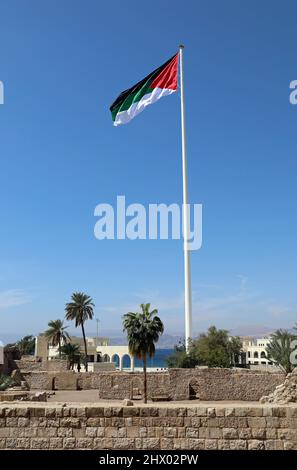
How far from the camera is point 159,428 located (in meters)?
9.41

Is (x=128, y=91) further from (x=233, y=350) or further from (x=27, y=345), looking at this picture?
(x=27, y=345)

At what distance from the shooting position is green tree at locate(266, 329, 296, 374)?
114ft

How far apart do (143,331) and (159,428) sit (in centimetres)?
2173

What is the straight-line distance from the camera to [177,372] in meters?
32.5

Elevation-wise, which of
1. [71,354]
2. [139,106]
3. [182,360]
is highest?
[139,106]

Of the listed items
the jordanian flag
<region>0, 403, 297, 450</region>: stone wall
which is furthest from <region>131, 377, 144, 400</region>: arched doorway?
<region>0, 403, 297, 450</region>: stone wall

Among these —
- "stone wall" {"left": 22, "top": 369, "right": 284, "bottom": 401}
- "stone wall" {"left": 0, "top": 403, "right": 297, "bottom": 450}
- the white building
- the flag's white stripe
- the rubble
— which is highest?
the flag's white stripe

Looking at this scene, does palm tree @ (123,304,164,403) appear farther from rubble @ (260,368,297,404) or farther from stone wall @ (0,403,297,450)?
stone wall @ (0,403,297,450)

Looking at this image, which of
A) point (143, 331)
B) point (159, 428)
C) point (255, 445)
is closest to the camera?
point (255, 445)

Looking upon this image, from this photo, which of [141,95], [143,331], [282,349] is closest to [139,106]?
[141,95]

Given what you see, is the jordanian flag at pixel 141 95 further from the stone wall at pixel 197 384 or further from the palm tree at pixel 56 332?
the palm tree at pixel 56 332
